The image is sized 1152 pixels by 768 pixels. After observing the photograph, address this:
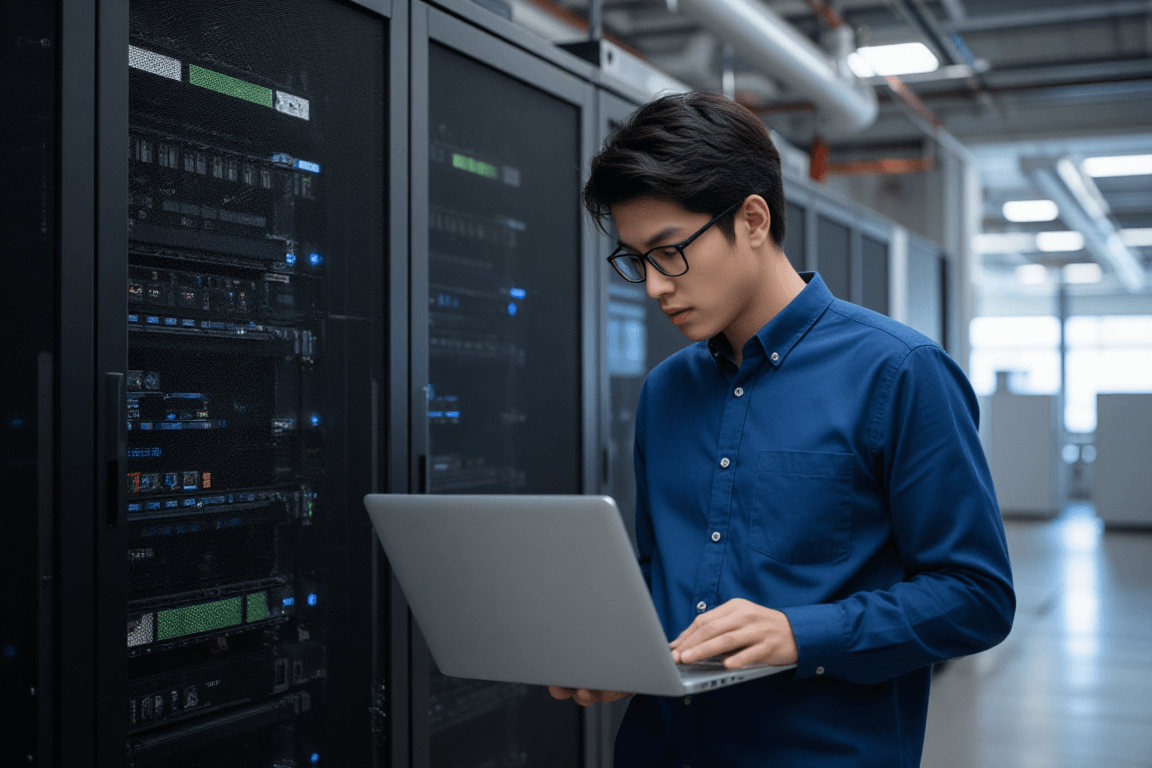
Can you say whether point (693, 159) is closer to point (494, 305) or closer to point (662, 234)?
point (662, 234)

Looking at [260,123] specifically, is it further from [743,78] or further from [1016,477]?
[1016,477]

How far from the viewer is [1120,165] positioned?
816cm

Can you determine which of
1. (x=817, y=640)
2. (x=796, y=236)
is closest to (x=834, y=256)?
(x=796, y=236)

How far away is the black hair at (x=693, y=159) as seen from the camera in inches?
43.1

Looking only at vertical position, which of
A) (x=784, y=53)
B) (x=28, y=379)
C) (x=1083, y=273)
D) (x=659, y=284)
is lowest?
(x=28, y=379)

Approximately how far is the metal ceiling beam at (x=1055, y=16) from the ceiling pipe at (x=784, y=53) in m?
1.36

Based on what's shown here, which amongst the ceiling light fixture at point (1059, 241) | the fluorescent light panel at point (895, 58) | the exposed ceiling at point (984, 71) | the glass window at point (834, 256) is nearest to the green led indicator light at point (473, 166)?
the glass window at point (834, 256)

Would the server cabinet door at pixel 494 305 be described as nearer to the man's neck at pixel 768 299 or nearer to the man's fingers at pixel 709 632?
the man's neck at pixel 768 299

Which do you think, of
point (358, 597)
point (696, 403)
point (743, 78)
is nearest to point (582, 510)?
point (696, 403)

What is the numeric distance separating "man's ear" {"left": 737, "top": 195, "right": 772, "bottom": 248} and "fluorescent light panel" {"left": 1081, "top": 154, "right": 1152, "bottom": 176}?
786 centimetres

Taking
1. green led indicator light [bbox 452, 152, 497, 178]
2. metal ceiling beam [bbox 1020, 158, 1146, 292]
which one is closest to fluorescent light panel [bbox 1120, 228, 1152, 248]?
metal ceiling beam [bbox 1020, 158, 1146, 292]

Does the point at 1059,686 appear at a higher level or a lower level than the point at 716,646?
lower

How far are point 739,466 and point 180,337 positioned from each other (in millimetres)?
795

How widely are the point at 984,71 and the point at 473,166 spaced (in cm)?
525
